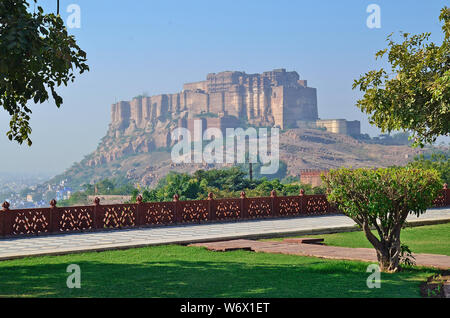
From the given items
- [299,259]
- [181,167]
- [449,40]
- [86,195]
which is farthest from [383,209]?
[181,167]

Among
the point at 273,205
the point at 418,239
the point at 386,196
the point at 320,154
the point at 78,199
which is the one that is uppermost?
the point at 320,154

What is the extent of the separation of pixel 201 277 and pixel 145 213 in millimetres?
9280

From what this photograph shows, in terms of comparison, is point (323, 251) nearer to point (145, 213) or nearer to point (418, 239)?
point (418, 239)

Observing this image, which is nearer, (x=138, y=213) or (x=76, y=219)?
(x=76, y=219)

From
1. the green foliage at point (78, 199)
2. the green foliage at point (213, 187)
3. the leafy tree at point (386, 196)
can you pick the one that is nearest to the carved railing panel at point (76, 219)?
the leafy tree at point (386, 196)

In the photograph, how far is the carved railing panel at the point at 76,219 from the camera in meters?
15.4

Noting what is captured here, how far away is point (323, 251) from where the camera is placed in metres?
10.6

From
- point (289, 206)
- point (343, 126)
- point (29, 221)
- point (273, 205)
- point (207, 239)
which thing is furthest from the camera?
point (343, 126)

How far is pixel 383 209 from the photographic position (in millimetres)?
8062

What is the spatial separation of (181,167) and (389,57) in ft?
517

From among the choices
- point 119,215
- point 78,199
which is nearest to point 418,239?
point 119,215

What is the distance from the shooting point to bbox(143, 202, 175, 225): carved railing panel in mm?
17016

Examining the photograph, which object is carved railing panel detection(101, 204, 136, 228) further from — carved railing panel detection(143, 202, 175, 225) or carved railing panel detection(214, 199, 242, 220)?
carved railing panel detection(214, 199, 242, 220)
